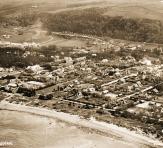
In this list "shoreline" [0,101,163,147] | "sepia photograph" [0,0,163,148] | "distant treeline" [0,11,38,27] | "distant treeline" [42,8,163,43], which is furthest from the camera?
"distant treeline" [0,11,38,27]

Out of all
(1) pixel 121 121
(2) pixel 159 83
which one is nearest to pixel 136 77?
(2) pixel 159 83

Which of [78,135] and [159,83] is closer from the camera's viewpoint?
[78,135]

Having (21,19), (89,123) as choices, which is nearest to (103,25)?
(21,19)

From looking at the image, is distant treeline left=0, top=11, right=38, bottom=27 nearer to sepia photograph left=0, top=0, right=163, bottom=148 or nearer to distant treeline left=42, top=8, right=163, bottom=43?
sepia photograph left=0, top=0, right=163, bottom=148

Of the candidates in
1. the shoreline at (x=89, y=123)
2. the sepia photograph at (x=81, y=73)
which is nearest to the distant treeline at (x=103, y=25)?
the sepia photograph at (x=81, y=73)

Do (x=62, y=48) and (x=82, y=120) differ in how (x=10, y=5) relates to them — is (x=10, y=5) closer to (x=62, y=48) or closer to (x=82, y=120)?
(x=62, y=48)

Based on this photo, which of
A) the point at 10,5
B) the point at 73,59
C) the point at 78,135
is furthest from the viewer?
the point at 10,5

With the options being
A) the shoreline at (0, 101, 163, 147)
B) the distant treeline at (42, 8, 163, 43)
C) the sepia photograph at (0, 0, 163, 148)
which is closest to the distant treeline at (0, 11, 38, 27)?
the sepia photograph at (0, 0, 163, 148)
